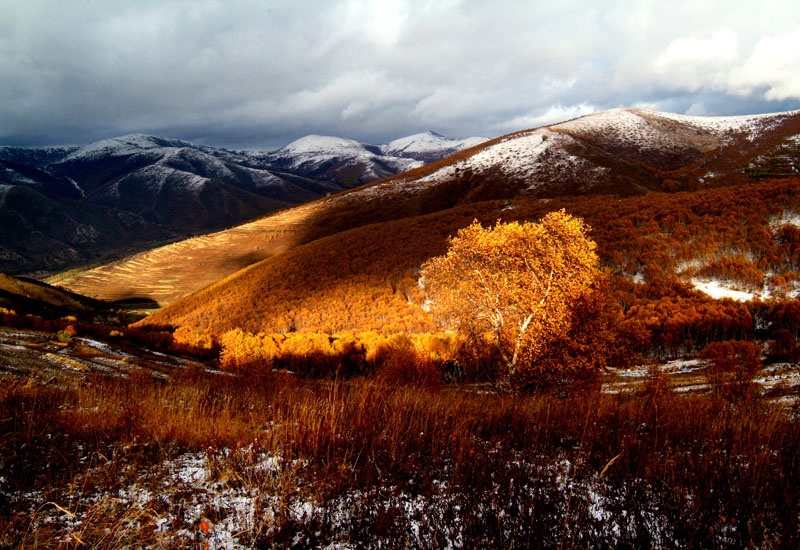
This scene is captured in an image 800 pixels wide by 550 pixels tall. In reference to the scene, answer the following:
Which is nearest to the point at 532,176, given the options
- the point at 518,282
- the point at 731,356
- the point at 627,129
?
the point at 627,129

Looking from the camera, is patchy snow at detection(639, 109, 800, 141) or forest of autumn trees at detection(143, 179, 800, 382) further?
patchy snow at detection(639, 109, 800, 141)

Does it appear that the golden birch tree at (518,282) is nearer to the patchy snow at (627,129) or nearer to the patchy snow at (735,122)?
the patchy snow at (627,129)

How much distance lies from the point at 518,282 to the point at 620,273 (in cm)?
2782

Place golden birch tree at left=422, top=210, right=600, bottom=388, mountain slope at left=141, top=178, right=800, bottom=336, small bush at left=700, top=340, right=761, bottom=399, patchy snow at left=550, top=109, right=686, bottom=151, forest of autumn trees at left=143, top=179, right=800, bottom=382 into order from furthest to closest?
patchy snow at left=550, top=109, right=686, bottom=151 < mountain slope at left=141, top=178, right=800, bottom=336 < forest of autumn trees at left=143, top=179, right=800, bottom=382 < small bush at left=700, top=340, right=761, bottom=399 < golden birch tree at left=422, top=210, right=600, bottom=388

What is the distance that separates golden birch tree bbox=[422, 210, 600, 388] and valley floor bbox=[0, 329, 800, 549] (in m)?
9.36

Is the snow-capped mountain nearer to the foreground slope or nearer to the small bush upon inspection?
the foreground slope

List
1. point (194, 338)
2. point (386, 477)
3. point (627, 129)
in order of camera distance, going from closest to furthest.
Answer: point (386, 477), point (194, 338), point (627, 129)

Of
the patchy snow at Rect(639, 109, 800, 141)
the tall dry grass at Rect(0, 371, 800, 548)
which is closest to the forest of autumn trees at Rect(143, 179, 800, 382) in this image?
the tall dry grass at Rect(0, 371, 800, 548)

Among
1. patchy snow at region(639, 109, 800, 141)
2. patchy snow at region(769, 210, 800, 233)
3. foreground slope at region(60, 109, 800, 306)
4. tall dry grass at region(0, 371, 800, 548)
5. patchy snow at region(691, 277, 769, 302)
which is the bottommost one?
patchy snow at region(691, 277, 769, 302)

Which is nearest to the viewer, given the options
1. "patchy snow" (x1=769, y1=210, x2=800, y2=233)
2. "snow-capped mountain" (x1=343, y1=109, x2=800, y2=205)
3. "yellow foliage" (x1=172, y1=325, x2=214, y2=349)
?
"patchy snow" (x1=769, y1=210, x2=800, y2=233)

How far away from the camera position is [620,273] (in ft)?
123

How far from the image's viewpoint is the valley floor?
121 inches

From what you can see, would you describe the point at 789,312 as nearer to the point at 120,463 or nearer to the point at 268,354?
the point at 120,463

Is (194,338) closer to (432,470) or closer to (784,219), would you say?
(432,470)
